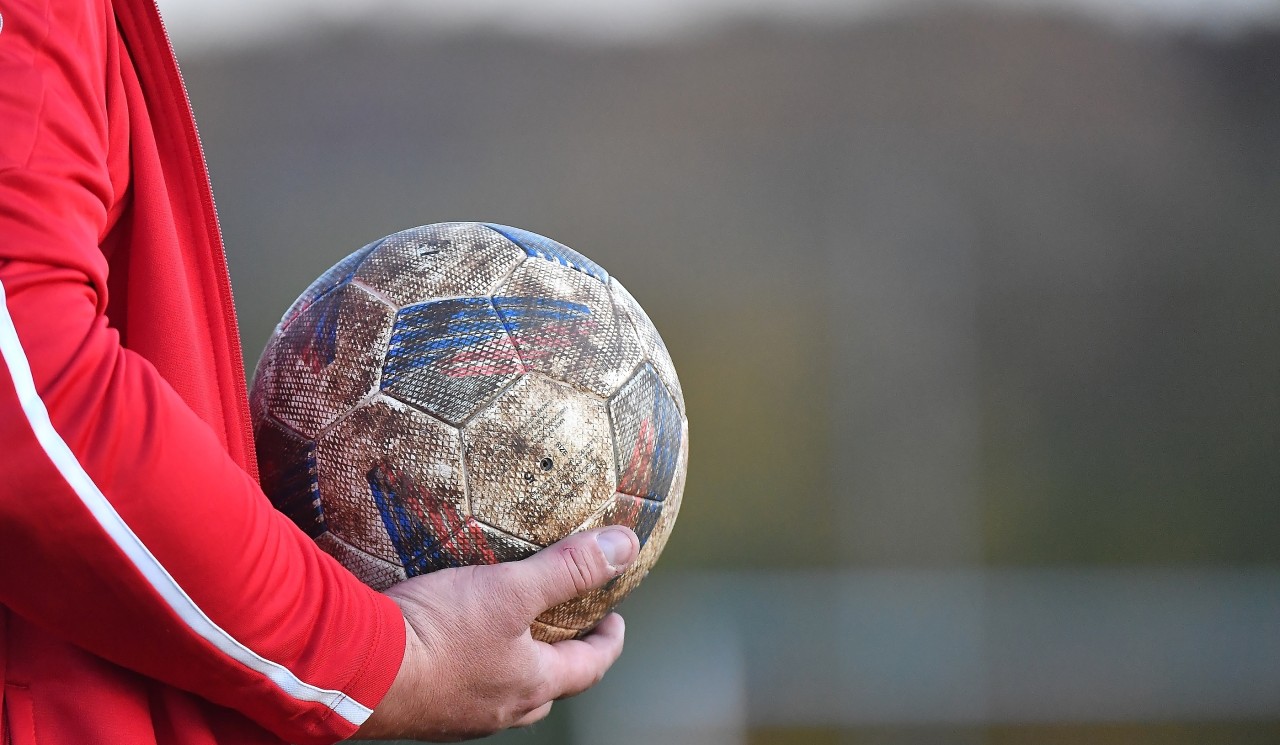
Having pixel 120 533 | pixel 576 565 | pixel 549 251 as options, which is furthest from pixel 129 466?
pixel 549 251

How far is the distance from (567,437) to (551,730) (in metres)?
5.16

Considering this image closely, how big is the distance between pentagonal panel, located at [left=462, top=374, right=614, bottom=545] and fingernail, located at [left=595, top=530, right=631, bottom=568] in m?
0.04

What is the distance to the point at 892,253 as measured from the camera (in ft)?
27.0

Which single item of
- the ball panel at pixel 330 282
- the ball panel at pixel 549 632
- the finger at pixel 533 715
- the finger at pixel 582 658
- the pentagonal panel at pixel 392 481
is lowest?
the finger at pixel 533 715

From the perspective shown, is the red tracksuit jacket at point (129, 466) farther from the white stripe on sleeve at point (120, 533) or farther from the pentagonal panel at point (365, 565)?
the pentagonal panel at point (365, 565)

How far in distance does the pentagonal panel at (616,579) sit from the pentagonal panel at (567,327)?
0.14 m

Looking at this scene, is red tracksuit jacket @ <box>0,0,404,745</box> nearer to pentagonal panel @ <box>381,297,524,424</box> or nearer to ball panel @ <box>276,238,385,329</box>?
pentagonal panel @ <box>381,297,524,424</box>

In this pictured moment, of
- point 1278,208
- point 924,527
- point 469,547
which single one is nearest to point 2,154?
point 469,547

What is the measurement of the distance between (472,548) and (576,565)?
122 mm

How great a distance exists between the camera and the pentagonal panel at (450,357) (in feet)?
4.08

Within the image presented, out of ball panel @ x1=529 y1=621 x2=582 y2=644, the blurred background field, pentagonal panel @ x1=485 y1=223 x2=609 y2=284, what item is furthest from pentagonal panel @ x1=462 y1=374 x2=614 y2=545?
the blurred background field

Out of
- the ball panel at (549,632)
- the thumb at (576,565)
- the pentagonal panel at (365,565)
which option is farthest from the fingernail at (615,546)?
the pentagonal panel at (365,565)

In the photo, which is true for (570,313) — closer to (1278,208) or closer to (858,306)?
(858,306)

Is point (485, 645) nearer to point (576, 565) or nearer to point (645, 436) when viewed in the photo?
point (576, 565)
